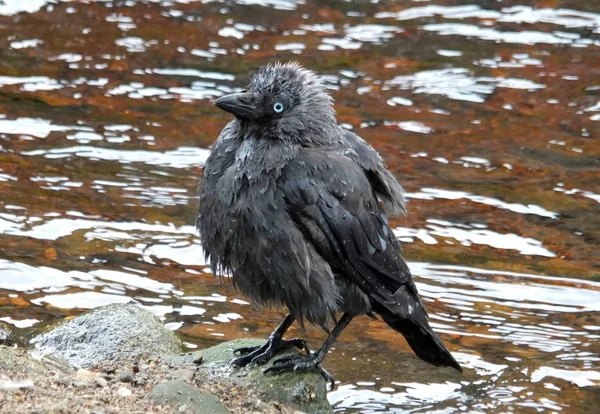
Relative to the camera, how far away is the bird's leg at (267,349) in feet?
18.8

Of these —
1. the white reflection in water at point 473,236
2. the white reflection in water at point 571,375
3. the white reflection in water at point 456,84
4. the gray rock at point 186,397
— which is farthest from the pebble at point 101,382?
the white reflection in water at point 456,84

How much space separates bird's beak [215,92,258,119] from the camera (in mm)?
5453

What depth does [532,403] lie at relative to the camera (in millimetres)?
6305

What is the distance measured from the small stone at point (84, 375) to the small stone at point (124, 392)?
0.61 ft

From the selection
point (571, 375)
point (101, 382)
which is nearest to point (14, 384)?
point (101, 382)

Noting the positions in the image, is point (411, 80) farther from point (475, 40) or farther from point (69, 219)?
point (69, 219)

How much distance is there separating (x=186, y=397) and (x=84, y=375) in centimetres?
58

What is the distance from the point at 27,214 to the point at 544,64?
20.7 feet

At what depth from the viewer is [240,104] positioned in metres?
5.46

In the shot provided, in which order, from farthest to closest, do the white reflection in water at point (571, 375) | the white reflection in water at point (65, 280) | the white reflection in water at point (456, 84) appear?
the white reflection in water at point (456, 84) < the white reflection in water at point (65, 280) < the white reflection in water at point (571, 375)

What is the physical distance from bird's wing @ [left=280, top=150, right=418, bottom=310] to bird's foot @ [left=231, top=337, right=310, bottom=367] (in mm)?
544

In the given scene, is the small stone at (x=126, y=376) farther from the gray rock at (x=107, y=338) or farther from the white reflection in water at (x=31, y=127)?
the white reflection in water at (x=31, y=127)

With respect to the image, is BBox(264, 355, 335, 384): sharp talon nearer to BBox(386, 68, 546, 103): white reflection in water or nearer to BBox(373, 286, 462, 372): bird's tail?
BBox(373, 286, 462, 372): bird's tail

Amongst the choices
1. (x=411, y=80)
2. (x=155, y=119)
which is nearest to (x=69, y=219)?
(x=155, y=119)
